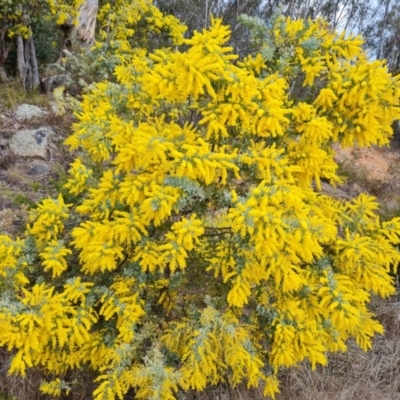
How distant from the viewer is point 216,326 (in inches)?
105

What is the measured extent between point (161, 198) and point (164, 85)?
581 millimetres

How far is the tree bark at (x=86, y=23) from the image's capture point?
25.7 ft

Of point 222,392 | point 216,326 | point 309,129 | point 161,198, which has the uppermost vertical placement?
point 309,129

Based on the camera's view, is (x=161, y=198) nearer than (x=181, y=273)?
Yes

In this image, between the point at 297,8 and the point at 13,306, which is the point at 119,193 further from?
the point at 297,8

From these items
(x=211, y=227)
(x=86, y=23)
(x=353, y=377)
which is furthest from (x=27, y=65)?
(x=353, y=377)

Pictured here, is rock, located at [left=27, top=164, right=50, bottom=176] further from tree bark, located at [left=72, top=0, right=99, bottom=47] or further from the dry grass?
the dry grass

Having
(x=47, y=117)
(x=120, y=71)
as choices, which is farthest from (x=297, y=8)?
(x=120, y=71)

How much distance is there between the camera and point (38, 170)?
5461 mm

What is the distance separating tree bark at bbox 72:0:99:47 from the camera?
7.83m

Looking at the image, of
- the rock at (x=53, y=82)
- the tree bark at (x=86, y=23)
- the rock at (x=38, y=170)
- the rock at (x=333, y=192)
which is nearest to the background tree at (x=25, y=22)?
the rock at (x=53, y=82)

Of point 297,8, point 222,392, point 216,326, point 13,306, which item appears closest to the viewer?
point 13,306

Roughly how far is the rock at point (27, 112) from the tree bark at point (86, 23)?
186 centimetres

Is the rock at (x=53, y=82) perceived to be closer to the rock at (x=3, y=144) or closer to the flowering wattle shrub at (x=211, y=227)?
the rock at (x=3, y=144)
